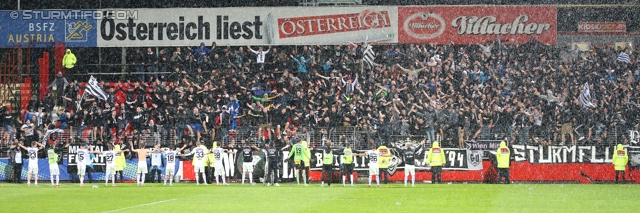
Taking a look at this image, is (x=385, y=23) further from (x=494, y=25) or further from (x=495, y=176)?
(x=495, y=176)

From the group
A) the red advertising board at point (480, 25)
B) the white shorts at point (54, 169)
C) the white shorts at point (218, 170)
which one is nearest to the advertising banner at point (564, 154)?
the red advertising board at point (480, 25)

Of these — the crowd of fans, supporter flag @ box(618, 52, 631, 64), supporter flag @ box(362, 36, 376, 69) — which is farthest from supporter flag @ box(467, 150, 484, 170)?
supporter flag @ box(618, 52, 631, 64)

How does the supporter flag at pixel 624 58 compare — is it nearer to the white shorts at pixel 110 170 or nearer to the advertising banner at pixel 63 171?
the advertising banner at pixel 63 171

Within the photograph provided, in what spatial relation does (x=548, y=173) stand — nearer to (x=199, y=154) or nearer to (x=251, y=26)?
(x=199, y=154)

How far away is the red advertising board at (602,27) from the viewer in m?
45.0

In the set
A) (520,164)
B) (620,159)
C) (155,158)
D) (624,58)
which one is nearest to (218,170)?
(155,158)

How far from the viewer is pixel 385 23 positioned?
4094 cm

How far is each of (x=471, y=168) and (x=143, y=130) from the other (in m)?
12.9

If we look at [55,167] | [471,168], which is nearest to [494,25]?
[471,168]

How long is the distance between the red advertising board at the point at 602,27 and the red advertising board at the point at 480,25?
5.55 meters

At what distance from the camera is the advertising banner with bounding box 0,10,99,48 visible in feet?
134

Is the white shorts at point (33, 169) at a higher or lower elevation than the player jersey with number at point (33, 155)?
lower

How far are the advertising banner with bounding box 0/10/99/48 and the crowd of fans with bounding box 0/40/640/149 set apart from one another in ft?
7.31

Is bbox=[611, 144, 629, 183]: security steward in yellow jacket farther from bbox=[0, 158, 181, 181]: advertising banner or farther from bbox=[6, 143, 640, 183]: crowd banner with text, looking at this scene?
bbox=[0, 158, 181, 181]: advertising banner
